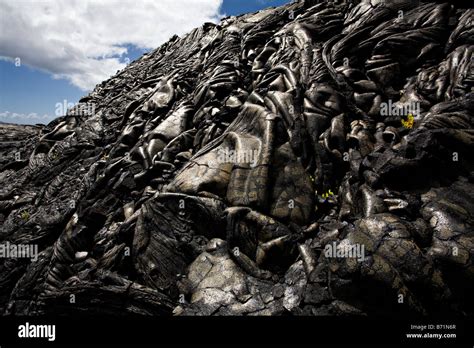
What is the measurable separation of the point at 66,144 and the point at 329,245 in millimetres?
21554

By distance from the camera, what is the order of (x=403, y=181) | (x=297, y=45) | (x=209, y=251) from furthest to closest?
(x=297, y=45), (x=209, y=251), (x=403, y=181)

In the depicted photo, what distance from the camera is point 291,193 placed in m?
10.5

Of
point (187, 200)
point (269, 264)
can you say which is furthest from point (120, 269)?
point (269, 264)

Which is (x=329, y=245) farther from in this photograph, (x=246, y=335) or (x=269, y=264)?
(x=246, y=335)

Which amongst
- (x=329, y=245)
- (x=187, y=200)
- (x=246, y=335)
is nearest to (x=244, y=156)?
(x=187, y=200)

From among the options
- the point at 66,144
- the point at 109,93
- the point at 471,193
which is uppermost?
the point at 109,93

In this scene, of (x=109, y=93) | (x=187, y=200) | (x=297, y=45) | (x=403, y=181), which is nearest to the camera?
(x=403, y=181)

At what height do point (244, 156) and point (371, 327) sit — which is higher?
point (244, 156)

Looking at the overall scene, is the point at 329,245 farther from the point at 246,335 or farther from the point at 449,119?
the point at 449,119

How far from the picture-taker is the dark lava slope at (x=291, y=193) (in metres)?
7.50

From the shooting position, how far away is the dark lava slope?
7.50 metres

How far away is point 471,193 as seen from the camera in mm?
8203

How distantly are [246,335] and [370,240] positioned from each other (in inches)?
155

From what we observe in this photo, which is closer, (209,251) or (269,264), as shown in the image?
(269,264)
